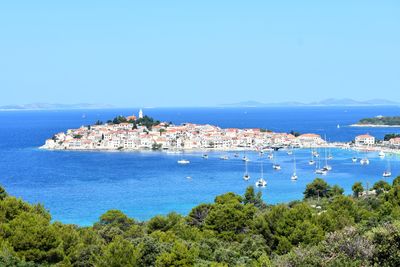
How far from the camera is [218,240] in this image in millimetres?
13070

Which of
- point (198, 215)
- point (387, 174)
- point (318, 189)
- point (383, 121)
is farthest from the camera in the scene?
point (383, 121)

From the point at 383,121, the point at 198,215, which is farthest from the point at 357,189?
the point at 383,121

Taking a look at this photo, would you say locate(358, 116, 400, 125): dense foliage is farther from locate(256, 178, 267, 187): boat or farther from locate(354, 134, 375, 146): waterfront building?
locate(256, 178, 267, 187): boat

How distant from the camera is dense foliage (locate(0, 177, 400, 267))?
8.01m

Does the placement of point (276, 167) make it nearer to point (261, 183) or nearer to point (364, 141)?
point (261, 183)

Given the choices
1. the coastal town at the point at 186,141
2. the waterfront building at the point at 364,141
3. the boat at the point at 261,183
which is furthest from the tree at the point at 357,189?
the waterfront building at the point at 364,141

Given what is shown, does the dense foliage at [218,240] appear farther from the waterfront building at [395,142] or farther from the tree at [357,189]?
the waterfront building at [395,142]

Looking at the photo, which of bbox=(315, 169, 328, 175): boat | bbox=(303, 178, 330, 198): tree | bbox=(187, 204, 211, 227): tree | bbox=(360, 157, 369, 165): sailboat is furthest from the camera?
bbox=(360, 157, 369, 165): sailboat

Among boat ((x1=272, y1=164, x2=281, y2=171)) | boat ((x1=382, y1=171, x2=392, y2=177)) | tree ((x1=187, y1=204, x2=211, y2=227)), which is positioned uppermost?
tree ((x1=187, y1=204, x2=211, y2=227))

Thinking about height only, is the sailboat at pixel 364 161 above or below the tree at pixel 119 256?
below

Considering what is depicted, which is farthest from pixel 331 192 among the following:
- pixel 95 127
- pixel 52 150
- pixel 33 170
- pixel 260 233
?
pixel 95 127

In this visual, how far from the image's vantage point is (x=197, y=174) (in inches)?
1529

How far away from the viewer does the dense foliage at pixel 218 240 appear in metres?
8.01

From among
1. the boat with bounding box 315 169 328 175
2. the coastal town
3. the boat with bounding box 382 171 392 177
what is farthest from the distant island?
the boat with bounding box 382 171 392 177
